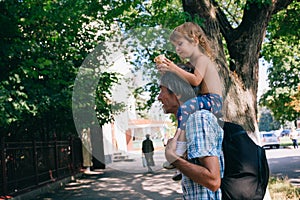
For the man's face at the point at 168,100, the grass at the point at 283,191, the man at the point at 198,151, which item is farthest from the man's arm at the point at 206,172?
the grass at the point at 283,191

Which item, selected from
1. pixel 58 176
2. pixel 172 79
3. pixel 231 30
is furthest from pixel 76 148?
pixel 172 79

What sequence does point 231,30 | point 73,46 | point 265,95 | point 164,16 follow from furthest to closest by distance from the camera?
point 265,95
point 73,46
point 164,16
point 231,30

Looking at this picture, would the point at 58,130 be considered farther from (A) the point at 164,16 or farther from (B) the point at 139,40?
(B) the point at 139,40

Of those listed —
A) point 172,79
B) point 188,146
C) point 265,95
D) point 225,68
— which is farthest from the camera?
point 265,95

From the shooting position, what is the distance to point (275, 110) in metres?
38.8

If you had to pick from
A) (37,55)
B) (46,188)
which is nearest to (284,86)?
(46,188)

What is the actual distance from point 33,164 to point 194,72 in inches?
545

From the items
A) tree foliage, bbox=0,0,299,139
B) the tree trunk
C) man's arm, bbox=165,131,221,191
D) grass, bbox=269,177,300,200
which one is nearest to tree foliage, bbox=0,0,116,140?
tree foliage, bbox=0,0,299,139

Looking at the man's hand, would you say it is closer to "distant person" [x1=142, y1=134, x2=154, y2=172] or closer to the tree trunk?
"distant person" [x1=142, y1=134, x2=154, y2=172]

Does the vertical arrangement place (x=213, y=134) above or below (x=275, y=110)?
below

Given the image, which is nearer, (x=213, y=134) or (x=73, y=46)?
(x=213, y=134)

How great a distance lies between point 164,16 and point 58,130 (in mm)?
9062

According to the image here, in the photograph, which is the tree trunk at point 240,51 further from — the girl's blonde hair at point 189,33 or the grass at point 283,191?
the girl's blonde hair at point 189,33

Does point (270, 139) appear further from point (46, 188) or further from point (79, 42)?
point (79, 42)
